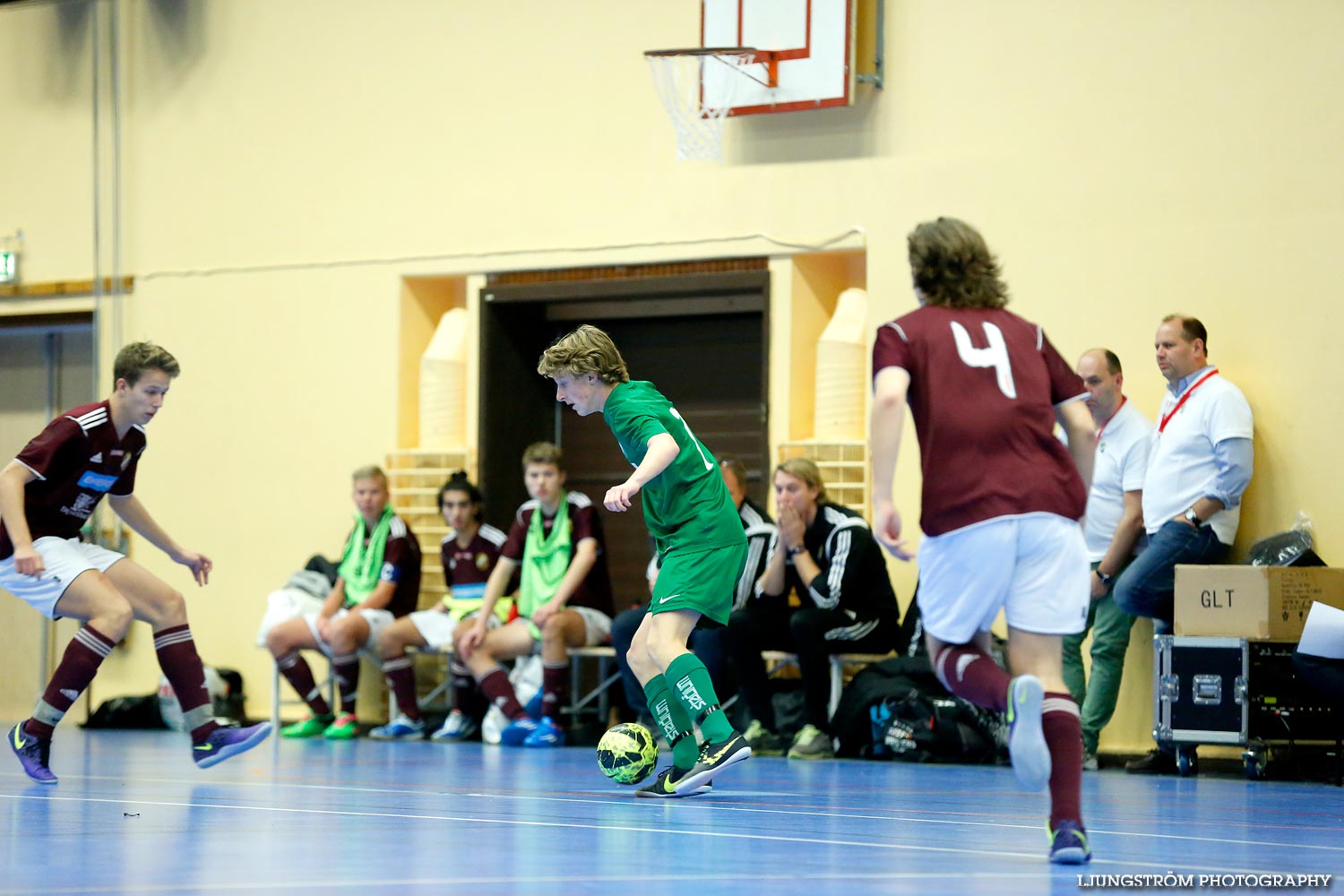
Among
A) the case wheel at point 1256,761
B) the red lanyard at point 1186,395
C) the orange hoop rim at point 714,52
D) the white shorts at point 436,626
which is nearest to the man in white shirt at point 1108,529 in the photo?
the red lanyard at point 1186,395

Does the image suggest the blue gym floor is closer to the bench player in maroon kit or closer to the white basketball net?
the bench player in maroon kit

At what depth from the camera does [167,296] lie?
1166cm

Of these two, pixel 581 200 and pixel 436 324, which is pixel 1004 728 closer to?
pixel 581 200

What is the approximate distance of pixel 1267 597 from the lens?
24.6 feet

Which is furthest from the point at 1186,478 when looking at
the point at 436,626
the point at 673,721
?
the point at 436,626

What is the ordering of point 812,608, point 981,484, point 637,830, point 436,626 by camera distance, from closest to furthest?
1. point 981,484
2. point 637,830
3. point 812,608
4. point 436,626

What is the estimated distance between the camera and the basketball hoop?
9.44 metres

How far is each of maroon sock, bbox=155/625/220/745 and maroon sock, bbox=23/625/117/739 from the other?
0.72 feet

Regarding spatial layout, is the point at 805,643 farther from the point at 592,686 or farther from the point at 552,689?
the point at 592,686

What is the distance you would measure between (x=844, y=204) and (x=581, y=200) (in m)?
1.78

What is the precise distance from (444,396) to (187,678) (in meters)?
4.37

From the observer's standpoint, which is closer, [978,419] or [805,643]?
[978,419]

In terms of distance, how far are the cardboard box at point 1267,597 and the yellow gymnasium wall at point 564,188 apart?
1.94 feet

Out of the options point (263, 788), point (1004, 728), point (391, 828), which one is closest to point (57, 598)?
→ point (263, 788)
